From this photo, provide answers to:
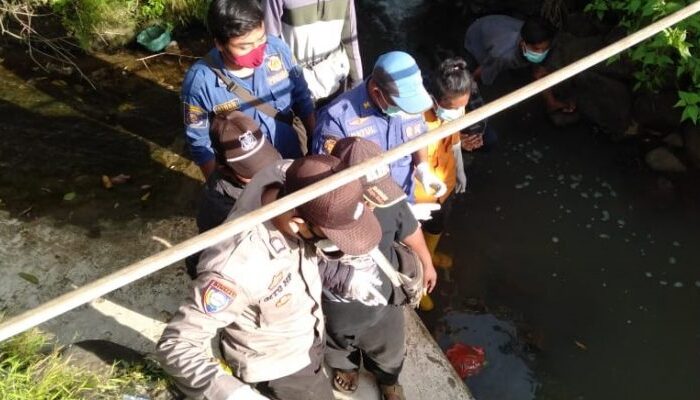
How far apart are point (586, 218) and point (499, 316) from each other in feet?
4.86

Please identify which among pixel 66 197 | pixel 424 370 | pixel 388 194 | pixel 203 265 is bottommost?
pixel 424 370

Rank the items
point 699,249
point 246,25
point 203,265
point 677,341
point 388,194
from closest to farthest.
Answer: point 203,265
point 388,194
point 246,25
point 677,341
point 699,249

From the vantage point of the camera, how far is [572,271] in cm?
514

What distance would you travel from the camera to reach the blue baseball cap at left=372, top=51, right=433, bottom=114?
3.12 m

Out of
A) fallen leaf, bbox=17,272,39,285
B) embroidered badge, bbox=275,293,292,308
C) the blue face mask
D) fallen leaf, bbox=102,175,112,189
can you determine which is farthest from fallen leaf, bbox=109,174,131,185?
the blue face mask

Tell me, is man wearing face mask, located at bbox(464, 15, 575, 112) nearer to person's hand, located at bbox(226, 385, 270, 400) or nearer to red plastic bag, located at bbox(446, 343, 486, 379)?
red plastic bag, located at bbox(446, 343, 486, 379)

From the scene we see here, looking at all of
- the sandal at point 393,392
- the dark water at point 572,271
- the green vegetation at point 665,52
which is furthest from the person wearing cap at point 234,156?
the green vegetation at point 665,52

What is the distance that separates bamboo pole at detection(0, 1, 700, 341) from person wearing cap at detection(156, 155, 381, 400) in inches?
12.5

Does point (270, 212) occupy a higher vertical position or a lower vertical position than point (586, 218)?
higher

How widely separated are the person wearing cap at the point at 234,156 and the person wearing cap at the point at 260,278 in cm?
47

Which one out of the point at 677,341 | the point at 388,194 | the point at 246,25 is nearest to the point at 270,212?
the point at 388,194


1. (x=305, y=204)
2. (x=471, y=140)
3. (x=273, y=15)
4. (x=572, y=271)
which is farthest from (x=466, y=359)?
(x=273, y=15)

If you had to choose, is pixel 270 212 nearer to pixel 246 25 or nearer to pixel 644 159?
pixel 246 25

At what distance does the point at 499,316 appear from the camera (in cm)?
493
